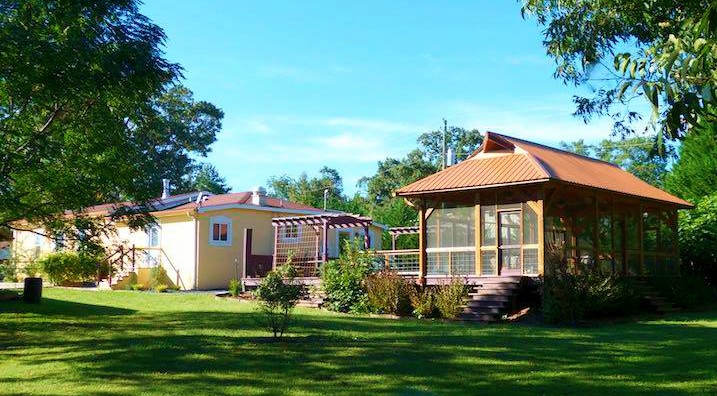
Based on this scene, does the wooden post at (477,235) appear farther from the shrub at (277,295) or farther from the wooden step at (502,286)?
the shrub at (277,295)

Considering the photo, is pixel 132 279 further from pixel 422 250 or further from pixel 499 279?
pixel 499 279

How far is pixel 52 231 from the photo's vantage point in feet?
51.6

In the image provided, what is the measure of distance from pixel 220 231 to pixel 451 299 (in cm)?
1399

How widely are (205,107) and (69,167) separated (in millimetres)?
39048

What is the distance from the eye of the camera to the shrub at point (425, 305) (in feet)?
57.4

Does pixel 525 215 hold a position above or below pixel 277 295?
above

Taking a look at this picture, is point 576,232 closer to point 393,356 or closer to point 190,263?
point 393,356

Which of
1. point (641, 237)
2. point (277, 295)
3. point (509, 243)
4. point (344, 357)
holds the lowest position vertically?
point (344, 357)

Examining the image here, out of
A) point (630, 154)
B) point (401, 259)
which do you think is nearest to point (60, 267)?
point (401, 259)

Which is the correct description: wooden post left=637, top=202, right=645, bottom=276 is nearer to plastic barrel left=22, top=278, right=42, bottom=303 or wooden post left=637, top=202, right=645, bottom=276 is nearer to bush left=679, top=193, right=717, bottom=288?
bush left=679, top=193, right=717, bottom=288

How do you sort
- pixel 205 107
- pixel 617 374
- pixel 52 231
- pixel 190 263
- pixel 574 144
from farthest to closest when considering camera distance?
pixel 574 144 → pixel 205 107 → pixel 190 263 → pixel 52 231 → pixel 617 374

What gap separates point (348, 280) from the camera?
19625 millimetres

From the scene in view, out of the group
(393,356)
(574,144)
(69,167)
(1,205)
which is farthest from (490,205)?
(574,144)

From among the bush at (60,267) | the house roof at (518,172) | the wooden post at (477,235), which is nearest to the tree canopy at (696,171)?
the house roof at (518,172)
